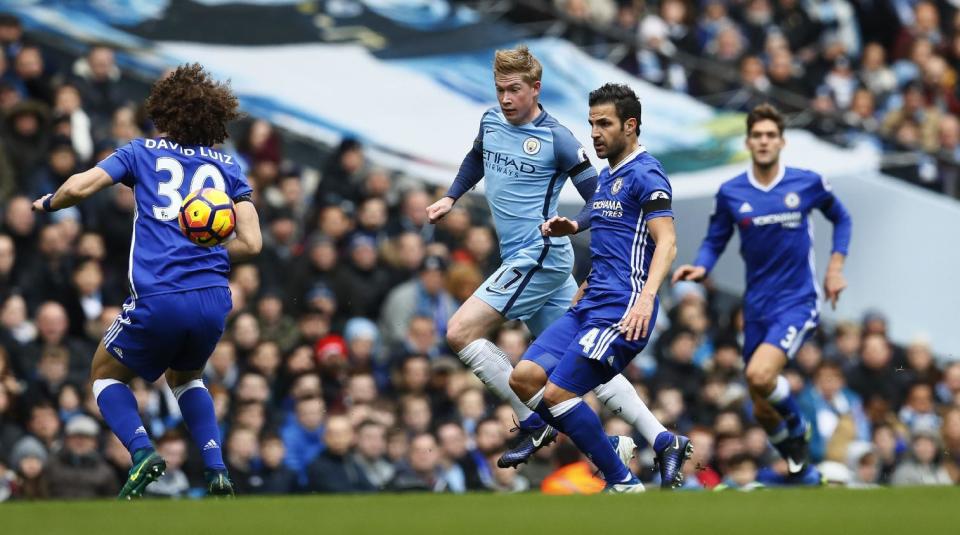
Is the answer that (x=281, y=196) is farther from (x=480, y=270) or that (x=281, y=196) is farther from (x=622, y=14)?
(x=622, y=14)

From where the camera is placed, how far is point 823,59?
2283 cm

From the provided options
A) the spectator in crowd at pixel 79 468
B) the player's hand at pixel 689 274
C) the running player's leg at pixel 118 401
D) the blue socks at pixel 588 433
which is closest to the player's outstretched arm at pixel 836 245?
the player's hand at pixel 689 274

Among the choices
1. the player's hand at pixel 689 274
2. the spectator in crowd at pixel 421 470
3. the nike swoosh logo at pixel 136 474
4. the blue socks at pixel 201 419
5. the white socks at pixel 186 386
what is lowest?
the spectator in crowd at pixel 421 470

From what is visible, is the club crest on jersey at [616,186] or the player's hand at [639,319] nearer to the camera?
the player's hand at [639,319]

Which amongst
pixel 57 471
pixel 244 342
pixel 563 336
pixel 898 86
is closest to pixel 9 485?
pixel 57 471

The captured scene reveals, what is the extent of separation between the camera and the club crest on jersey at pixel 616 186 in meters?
9.87

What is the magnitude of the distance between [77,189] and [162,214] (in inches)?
19.5

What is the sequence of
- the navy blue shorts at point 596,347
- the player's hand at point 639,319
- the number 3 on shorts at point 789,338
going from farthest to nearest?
the number 3 on shorts at point 789,338 → the navy blue shorts at point 596,347 → the player's hand at point 639,319

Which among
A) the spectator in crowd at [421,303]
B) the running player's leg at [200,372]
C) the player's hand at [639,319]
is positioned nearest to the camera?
the running player's leg at [200,372]

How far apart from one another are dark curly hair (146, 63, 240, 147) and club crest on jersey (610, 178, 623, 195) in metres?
2.16

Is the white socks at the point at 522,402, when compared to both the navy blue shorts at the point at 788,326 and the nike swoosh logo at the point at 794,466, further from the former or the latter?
the nike swoosh logo at the point at 794,466

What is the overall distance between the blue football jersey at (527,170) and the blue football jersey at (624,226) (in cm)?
40

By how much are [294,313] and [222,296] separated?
16.0 feet

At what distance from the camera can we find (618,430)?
14406 millimetres
